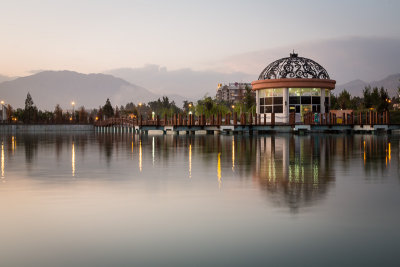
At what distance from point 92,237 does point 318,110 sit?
185 feet

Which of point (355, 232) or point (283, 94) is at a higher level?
point (283, 94)

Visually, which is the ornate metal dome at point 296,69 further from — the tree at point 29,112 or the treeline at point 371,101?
the tree at point 29,112

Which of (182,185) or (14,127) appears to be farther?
(14,127)

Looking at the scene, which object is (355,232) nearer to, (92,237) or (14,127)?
(92,237)

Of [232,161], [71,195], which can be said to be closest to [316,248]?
[71,195]

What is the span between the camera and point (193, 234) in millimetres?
6938

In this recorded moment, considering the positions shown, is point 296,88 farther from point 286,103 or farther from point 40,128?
point 40,128

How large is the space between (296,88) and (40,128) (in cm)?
7207

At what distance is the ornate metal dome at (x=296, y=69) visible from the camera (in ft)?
197

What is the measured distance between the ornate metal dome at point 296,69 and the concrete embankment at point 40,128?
61.6 m

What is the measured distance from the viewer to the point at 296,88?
196 ft

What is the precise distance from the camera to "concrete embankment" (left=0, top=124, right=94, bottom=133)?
108 metres

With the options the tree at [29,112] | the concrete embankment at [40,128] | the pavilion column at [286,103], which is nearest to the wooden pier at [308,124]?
the pavilion column at [286,103]

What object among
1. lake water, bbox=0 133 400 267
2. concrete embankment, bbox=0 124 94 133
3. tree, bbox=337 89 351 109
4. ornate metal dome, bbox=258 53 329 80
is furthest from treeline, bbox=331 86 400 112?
lake water, bbox=0 133 400 267
